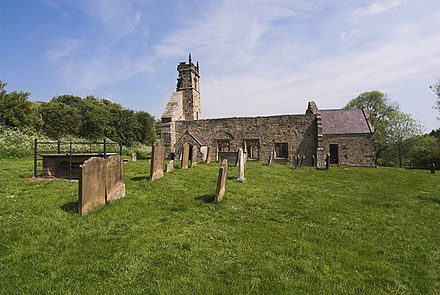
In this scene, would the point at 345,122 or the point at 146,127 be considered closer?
the point at 345,122

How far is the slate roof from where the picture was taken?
2427cm

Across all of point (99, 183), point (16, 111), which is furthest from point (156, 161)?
point (16, 111)

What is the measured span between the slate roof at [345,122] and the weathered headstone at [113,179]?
2141 centimetres

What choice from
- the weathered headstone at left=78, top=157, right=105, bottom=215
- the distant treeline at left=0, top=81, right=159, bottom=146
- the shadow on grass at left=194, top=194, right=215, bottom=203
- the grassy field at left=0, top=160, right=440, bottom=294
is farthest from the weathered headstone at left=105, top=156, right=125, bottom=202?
the distant treeline at left=0, top=81, right=159, bottom=146

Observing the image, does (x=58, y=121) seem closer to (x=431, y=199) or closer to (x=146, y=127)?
(x=146, y=127)

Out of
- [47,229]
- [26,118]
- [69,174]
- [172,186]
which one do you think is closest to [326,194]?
[172,186]

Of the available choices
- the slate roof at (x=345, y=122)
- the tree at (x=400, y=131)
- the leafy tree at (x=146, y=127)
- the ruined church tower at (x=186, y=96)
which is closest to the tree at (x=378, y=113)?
the tree at (x=400, y=131)

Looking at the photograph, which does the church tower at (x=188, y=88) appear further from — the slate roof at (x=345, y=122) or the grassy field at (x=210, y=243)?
the grassy field at (x=210, y=243)

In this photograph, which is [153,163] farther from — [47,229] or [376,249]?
[376,249]

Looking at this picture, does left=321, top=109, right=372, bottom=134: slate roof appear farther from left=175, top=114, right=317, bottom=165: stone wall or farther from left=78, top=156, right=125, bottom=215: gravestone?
left=78, top=156, right=125, bottom=215: gravestone

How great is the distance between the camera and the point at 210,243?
519cm

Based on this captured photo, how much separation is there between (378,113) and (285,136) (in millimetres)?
27972

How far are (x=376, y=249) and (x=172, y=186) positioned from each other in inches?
250

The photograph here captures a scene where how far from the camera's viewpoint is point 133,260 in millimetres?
4383
